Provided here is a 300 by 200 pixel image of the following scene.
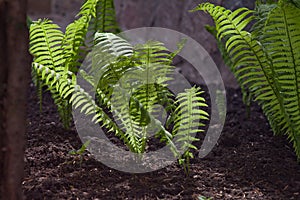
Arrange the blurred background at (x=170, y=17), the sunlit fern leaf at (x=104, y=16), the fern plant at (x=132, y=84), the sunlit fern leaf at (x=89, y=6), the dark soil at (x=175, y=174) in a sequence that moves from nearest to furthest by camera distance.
Answer: the dark soil at (x=175, y=174) < the fern plant at (x=132, y=84) < the sunlit fern leaf at (x=89, y=6) < the sunlit fern leaf at (x=104, y=16) < the blurred background at (x=170, y=17)

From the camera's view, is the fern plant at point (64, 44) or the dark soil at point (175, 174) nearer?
the dark soil at point (175, 174)

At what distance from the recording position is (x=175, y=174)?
2.22 metres

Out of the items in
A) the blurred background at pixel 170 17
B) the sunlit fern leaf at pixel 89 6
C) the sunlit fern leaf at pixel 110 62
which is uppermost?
the blurred background at pixel 170 17

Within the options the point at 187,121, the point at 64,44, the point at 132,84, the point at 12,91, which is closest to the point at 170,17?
the point at 64,44

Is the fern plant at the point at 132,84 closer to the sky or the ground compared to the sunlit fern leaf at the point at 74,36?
closer to the ground

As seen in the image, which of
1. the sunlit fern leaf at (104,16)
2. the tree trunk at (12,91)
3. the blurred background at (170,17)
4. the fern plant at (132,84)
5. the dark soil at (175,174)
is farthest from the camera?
the blurred background at (170,17)

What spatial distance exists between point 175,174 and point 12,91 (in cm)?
97

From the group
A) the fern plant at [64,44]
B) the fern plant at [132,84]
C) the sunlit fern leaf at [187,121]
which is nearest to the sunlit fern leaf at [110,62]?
the fern plant at [132,84]

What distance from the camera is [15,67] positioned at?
1473 millimetres

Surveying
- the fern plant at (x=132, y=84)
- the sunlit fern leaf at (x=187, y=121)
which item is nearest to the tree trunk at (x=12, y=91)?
the fern plant at (x=132, y=84)

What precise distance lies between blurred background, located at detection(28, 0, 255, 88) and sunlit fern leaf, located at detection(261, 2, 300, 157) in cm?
105

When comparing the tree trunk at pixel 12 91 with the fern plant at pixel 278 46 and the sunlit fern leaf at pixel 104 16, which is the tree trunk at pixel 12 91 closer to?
the fern plant at pixel 278 46

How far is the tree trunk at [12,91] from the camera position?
146cm

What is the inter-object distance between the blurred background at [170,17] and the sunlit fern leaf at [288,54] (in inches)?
41.4
